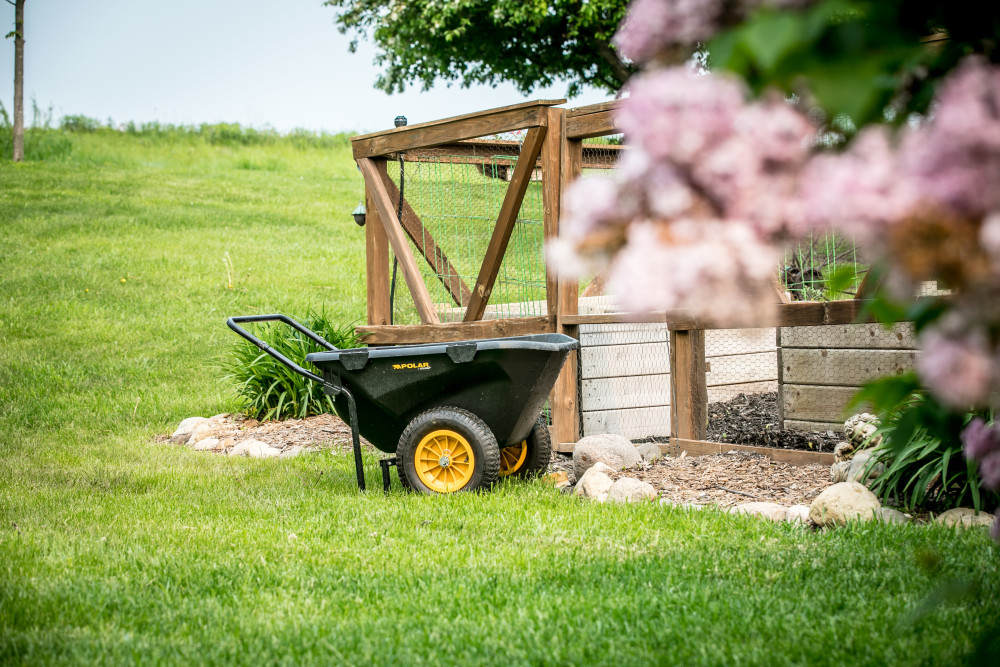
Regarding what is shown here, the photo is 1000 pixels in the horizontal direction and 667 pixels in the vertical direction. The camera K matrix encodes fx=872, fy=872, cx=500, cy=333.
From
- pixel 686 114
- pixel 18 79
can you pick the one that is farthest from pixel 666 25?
pixel 18 79

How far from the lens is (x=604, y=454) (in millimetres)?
4586

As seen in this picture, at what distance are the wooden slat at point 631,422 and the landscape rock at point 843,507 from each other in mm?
2042

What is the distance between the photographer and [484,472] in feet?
13.2

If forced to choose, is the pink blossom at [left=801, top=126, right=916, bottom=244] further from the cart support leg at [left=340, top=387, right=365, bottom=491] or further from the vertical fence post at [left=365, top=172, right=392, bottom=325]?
the vertical fence post at [left=365, top=172, right=392, bottom=325]

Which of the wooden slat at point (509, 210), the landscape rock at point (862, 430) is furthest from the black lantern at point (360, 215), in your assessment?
the landscape rock at point (862, 430)

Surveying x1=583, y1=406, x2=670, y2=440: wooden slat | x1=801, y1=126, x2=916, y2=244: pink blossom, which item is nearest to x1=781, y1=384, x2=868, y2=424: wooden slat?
x1=583, y1=406, x2=670, y2=440: wooden slat

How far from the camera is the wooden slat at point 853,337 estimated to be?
485cm

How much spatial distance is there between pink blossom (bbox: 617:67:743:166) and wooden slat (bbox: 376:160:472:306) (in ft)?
16.5

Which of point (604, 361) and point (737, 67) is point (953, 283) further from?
point (604, 361)

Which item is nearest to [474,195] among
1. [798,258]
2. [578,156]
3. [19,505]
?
[578,156]

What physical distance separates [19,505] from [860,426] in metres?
4.02

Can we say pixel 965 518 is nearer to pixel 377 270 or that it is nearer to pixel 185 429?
pixel 377 270

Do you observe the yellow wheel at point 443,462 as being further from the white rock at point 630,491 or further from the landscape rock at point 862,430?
the landscape rock at point 862,430

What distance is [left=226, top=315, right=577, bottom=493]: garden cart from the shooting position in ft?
13.0
